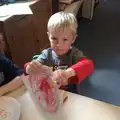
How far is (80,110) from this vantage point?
2.48 feet

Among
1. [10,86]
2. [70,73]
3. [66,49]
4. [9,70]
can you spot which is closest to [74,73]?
[70,73]

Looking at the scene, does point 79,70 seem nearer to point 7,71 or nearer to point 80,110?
point 80,110

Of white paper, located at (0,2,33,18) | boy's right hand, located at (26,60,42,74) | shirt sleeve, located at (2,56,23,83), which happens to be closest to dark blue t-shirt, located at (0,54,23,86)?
shirt sleeve, located at (2,56,23,83)

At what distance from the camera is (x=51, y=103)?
0.72 metres

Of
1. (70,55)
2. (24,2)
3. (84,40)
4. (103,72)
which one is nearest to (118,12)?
(84,40)

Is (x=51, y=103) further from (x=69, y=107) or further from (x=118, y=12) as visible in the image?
(x=118, y=12)

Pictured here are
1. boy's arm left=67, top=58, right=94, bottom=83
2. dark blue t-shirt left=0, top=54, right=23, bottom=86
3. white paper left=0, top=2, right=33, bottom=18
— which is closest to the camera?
boy's arm left=67, top=58, right=94, bottom=83

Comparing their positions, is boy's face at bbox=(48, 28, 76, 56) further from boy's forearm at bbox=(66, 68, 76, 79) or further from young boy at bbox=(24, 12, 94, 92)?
boy's forearm at bbox=(66, 68, 76, 79)

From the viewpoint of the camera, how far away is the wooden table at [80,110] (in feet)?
2.39

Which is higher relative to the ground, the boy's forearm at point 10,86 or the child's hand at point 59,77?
the child's hand at point 59,77

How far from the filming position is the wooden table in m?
0.73

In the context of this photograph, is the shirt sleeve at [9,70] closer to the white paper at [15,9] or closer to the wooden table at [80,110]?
the wooden table at [80,110]

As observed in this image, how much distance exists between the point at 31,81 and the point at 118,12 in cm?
292

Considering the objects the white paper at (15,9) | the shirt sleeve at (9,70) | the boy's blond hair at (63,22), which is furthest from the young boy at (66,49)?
the white paper at (15,9)
